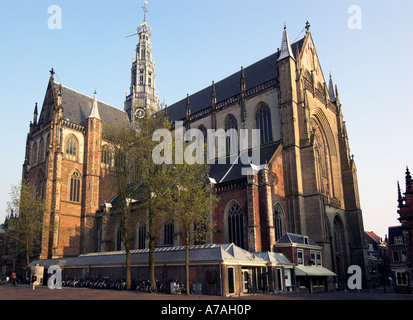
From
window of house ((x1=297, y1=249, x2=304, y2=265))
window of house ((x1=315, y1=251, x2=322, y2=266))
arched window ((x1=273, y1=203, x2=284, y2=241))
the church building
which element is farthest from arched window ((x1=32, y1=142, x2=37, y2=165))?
window of house ((x1=315, y1=251, x2=322, y2=266))

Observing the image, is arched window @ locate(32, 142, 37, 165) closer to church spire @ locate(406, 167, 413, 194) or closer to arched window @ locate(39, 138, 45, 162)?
arched window @ locate(39, 138, 45, 162)

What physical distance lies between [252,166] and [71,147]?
1037 inches

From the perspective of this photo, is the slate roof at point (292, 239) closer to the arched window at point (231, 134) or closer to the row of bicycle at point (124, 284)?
the row of bicycle at point (124, 284)

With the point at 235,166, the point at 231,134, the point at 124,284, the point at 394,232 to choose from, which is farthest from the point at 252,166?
the point at 394,232

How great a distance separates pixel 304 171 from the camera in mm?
33969

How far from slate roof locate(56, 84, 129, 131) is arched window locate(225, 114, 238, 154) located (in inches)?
583

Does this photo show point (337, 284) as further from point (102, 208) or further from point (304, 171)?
point (102, 208)

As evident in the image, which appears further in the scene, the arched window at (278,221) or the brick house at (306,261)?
the arched window at (278,221)

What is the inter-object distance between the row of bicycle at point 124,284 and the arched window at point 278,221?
34.7ft

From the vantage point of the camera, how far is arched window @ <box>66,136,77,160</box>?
151 ft

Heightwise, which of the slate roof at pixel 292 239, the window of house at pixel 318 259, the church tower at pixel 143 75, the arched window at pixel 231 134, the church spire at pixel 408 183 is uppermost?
the church tower at pixel 143 75

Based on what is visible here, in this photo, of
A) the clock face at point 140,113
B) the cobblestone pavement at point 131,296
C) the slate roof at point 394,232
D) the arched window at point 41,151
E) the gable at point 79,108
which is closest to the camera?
the cobblestone pavement at point 131,296

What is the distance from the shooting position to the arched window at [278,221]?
31906 millimetres

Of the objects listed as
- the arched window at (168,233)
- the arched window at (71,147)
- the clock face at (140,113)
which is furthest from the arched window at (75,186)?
the clock face at (140,113)
